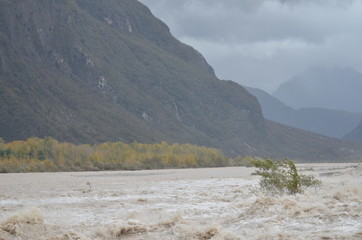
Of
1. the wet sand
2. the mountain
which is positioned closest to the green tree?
the wet sand

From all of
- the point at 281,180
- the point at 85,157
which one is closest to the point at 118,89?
the point at 85,157

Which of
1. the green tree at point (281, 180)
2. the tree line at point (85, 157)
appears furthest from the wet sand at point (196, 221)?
the tree line at point (85, 157)

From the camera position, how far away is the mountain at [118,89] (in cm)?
8106

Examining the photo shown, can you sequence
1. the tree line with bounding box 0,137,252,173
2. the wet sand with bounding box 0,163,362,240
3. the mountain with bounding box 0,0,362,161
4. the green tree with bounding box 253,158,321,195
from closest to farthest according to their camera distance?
1. the wet sand with bounding box 0,163,362,240
2. the green tree with bounding box 253,158,321,195
3. the tree line with bounding box 0,137,252,173
4. the mountain with bounding box 0,0,362,161

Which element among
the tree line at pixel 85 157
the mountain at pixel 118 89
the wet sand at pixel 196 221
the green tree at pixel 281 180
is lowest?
the wet sand at pixel 196 221

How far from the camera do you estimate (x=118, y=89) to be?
11362 centimetres

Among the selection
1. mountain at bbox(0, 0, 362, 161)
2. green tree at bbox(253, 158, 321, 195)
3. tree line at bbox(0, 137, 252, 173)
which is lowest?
green tree at bbox(253, 158, 321, 195)

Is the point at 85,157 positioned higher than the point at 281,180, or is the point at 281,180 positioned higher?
the point at 85,157

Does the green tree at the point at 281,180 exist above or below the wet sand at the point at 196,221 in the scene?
above

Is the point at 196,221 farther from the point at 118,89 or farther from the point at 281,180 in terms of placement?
the point at 118,89

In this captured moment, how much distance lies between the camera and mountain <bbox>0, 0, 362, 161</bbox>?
8106cm

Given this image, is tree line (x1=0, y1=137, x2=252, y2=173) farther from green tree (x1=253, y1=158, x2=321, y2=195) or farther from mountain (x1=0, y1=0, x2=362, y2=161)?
green tree (x1=253, y1=158, x2=321, y2=195)

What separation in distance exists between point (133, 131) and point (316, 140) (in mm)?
78511

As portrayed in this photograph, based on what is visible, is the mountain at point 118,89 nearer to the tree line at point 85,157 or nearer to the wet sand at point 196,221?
the tree line at point 85,157
